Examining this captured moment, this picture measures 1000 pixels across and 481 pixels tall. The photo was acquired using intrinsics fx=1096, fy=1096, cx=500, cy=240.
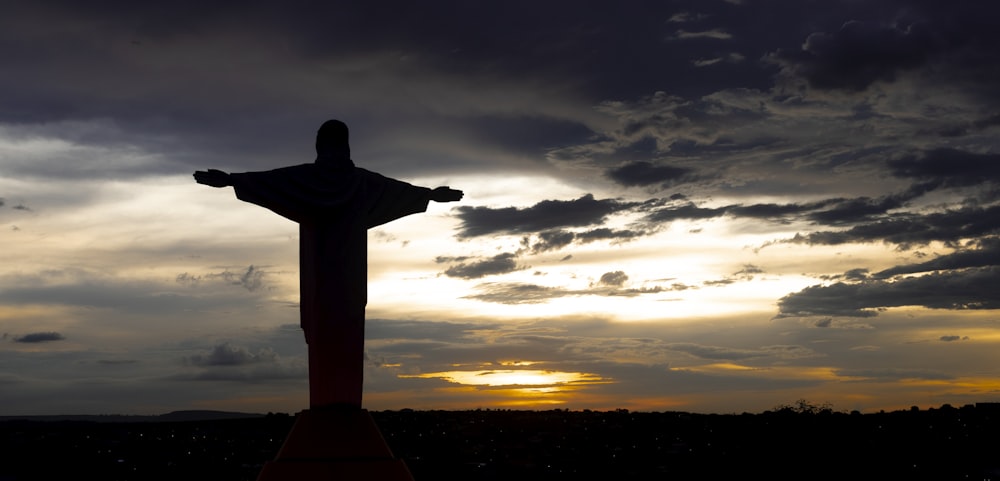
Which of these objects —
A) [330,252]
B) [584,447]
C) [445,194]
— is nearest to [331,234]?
[330,252]

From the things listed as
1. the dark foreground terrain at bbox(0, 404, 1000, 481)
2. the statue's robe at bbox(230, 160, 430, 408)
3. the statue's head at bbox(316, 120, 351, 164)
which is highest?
the statue's head at bbox(316, 120, 351, 164)

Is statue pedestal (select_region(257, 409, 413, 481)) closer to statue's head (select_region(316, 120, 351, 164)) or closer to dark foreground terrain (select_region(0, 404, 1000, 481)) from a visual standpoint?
statue's head (select_region(316, 120, 351, 164))

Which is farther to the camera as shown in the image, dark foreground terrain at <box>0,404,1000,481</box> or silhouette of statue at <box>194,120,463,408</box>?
dark foreground terrain at <box>0,404,1000,481</box>

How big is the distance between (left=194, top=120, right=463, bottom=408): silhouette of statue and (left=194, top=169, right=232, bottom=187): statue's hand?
0.04ft

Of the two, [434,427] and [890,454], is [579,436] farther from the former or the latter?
[890,454]

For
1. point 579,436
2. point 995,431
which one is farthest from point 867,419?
point 579,436

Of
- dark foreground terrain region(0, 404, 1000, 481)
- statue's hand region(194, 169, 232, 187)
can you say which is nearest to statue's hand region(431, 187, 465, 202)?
statue's hand region(194, 169, 232, 187)

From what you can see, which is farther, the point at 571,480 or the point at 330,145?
the point at 571,480

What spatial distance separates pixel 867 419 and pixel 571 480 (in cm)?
1292

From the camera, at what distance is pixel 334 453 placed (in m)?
13.5

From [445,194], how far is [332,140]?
1727 mm

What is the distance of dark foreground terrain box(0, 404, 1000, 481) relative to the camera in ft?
110

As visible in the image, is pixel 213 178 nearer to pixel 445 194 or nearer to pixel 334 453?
pixel 445 194

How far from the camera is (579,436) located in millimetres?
37312
